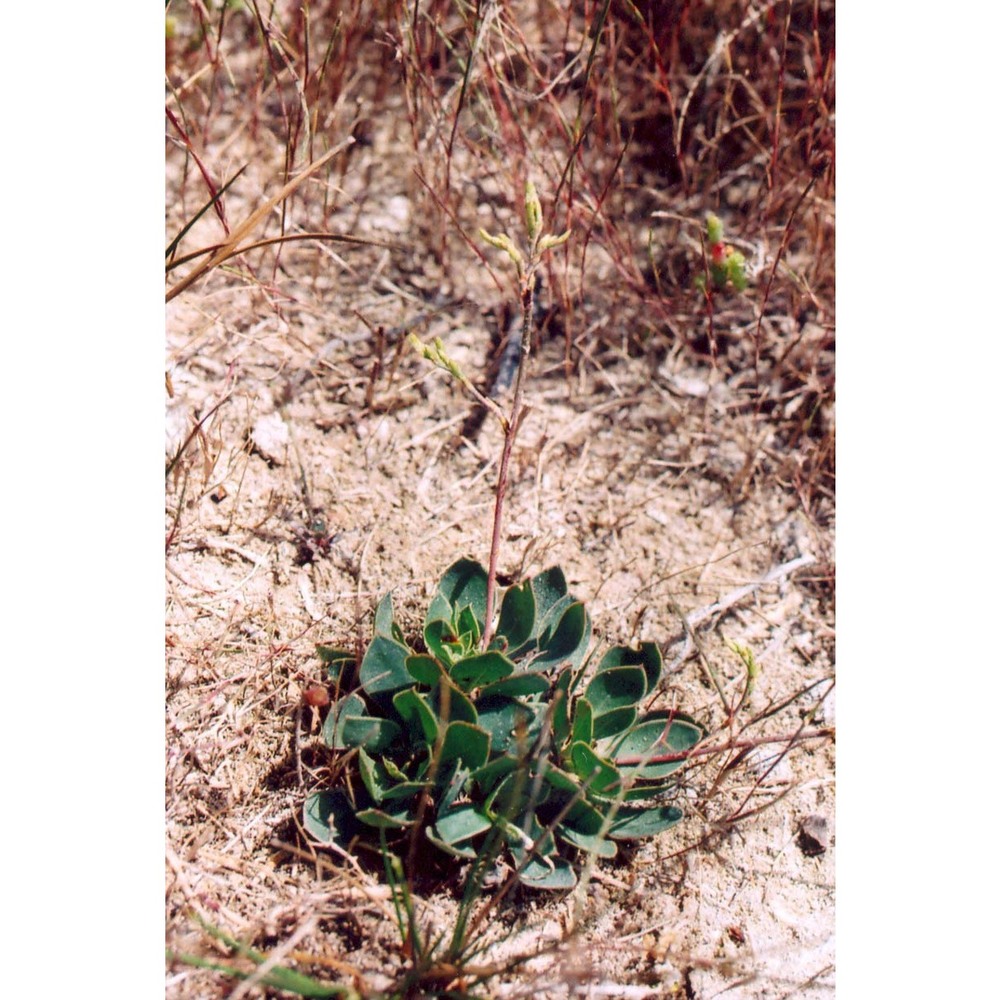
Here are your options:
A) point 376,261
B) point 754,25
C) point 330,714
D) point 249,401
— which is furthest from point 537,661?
point 754,25

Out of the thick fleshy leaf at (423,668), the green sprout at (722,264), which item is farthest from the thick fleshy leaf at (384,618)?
the green sprout at (722,264)

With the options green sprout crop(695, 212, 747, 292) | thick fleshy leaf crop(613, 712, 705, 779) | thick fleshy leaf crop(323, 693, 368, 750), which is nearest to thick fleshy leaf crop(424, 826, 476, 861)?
thick fleshy leaf crop(323, 693, 368, 750)

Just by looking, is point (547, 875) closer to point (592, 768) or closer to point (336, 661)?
point (592, 768)

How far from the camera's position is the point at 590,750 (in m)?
1.72

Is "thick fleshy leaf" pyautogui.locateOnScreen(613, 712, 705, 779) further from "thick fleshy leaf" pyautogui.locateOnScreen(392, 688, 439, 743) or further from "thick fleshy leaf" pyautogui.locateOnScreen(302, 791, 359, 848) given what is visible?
"thick fleshy leaf" pyautogui.locateOnScreen(302, 791, 359, 848)

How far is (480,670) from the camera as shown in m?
1.75

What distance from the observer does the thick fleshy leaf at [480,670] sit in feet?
5.65

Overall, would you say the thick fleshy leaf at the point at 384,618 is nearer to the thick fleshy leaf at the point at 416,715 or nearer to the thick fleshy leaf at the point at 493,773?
the thick fleshy leaf at the point at 416,715

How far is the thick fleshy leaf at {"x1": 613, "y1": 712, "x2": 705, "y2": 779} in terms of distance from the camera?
1848 millimetres

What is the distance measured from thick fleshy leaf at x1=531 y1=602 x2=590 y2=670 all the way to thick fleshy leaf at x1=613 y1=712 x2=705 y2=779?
0.18m

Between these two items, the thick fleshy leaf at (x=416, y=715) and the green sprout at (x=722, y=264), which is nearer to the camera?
the thick fleshy leaf at (x=416, y=715)

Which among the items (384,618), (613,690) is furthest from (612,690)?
(384,618)

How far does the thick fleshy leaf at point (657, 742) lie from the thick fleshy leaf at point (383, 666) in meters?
0.43

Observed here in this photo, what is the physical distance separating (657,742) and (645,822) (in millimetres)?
145
